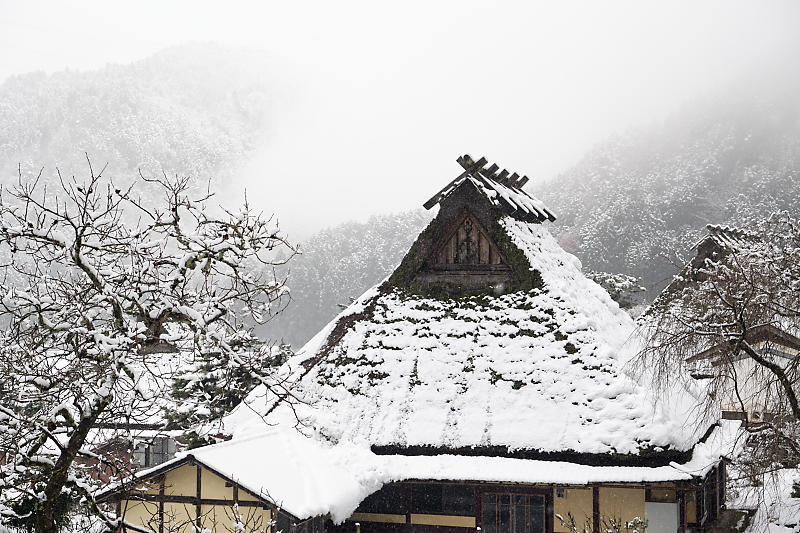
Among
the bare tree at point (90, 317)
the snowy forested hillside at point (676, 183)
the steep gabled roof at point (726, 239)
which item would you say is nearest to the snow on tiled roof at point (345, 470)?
the bare tree at point (90, 317)

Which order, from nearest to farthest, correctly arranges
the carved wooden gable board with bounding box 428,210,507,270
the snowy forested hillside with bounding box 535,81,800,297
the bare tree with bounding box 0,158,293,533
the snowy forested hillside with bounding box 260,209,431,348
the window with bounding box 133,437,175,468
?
the bare tree with bounding box 0,158,293,533 < the carved wooden gable board with bounding box 428,210,507,270 < the window with bounding box 133,437,175,468 < the snowy forested hillside with bounding box 535,81,800,297 < the snowy forested hillside with bounding box 260,209,431,348

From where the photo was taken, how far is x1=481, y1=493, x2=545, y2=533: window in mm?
12055

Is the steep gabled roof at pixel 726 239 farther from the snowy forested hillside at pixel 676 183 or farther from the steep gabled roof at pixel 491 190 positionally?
the snowy forested hillside at pixel 676 183

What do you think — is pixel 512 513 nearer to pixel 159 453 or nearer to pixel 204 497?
pixel 204 497

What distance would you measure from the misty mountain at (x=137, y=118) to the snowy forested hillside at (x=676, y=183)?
99.2ft

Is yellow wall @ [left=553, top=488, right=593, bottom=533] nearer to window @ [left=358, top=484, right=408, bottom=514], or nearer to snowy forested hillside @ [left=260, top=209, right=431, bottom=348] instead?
window @ [left=358, top=484, right=408, bottom=514]

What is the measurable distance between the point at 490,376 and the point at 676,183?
39.9 meters

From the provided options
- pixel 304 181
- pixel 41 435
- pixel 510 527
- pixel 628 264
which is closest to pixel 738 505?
pixel 510 527

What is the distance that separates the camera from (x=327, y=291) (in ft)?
175

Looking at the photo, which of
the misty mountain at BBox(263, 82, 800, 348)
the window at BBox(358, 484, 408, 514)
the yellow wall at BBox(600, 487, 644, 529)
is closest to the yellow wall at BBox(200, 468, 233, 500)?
the window at BBox(358, 484, 408, 514)

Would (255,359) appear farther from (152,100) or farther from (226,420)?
(152,100)

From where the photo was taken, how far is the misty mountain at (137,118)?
214 feet

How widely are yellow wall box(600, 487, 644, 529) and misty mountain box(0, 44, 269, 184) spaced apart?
49485 mm

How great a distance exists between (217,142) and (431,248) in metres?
71.7
